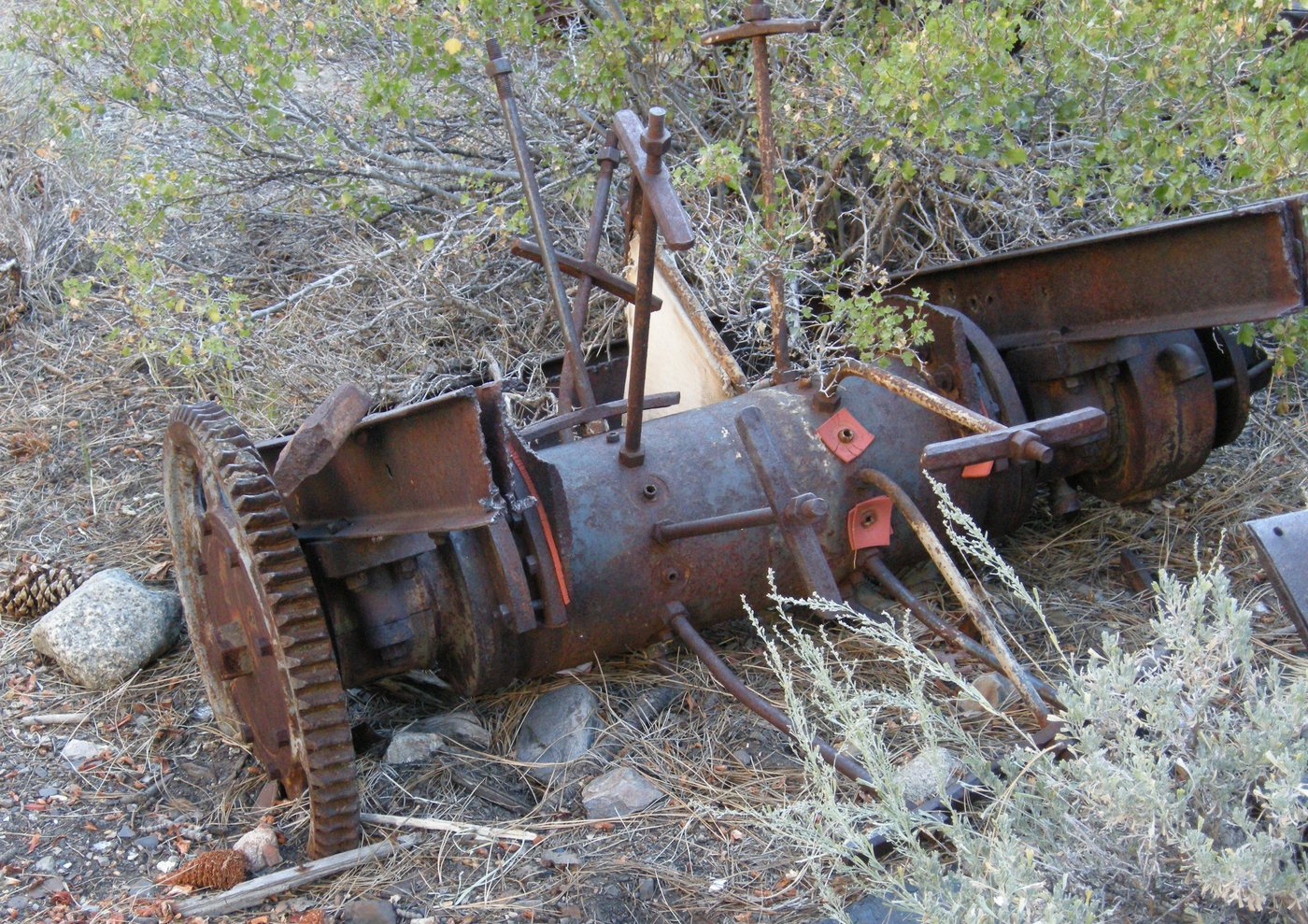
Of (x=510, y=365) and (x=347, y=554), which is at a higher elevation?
(x=510, y=365)

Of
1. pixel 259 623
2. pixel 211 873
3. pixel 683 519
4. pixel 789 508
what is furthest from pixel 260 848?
pixel 789 508

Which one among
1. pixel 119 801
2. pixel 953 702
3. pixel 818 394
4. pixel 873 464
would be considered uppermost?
pixel 818 394

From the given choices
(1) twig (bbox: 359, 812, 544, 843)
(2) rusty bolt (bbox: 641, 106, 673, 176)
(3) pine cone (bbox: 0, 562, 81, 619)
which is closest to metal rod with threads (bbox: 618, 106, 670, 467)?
(2) rusty bolt (bbox: 641, 106, 673, 176)

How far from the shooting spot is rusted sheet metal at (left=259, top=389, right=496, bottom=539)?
7.86 feet

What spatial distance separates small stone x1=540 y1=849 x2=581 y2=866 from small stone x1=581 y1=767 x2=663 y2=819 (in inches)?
6.1

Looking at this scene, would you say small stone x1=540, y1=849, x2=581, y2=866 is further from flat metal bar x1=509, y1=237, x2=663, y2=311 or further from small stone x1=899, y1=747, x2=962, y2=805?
flat metal bar x1=509, y1=237, x2=663, y2=311

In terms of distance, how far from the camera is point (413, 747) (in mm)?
2865

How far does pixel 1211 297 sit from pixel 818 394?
1043 mm

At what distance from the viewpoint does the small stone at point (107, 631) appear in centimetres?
323

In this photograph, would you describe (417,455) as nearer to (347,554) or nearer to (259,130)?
(347,554)

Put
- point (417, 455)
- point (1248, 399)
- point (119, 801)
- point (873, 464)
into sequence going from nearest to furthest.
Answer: point (417, 455), point (119, 801), point (873, 464), point (1248, 399)

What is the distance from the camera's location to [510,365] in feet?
14.4

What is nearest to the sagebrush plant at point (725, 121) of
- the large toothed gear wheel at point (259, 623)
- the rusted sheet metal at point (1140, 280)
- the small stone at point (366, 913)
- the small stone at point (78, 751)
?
the rusted sheet metal at point (1140, 280)

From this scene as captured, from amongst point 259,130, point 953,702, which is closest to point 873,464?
point 953,702
